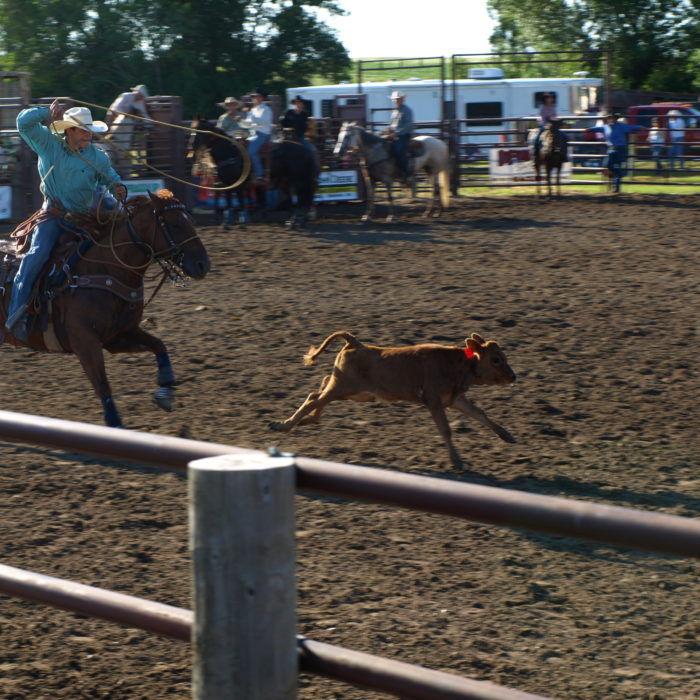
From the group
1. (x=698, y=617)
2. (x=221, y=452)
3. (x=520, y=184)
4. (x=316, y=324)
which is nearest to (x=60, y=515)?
(x=698, y=617)

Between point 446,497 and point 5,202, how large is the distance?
16173mm

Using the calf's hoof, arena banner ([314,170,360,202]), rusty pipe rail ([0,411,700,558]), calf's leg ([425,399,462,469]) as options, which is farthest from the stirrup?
arena banner ([314,170,360,202])

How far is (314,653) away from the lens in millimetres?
2258

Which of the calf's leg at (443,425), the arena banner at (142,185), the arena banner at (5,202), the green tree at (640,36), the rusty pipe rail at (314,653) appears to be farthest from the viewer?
the green tree at (640,36)

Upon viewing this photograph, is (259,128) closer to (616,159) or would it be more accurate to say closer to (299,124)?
(299,124)

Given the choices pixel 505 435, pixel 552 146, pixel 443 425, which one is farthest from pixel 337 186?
pixel 443 425

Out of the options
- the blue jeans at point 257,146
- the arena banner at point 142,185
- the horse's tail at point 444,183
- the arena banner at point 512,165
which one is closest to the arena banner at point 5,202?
the arena banner at point 142,185

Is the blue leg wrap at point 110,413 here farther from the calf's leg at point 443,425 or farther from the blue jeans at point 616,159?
the blue jeans at point 616,159

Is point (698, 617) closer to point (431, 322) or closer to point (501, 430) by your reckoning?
point (501, 430)

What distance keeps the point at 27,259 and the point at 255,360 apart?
94.2 inches

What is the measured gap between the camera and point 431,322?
9.74 m

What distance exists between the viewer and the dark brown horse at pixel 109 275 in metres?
6.81

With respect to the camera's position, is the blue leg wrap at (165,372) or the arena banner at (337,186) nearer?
the blue leg wrap at (165,372)

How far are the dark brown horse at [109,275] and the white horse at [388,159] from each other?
11015 millimetres
